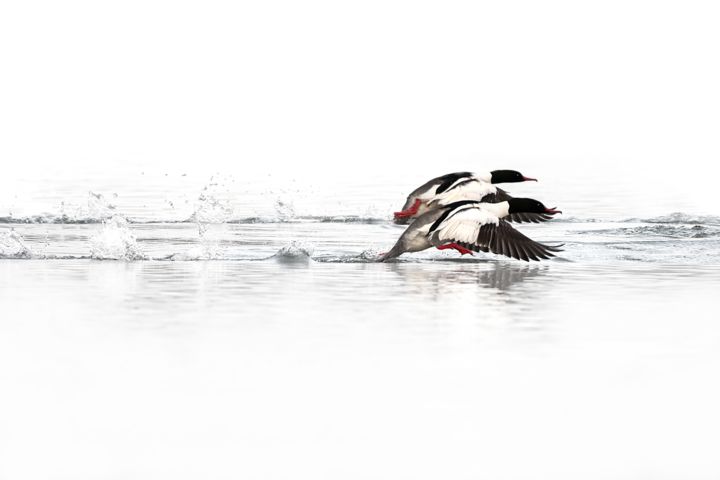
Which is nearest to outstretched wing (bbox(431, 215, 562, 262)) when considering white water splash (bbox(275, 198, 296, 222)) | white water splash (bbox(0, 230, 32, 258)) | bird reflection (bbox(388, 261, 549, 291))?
bird reflection (bbox(388, 261, 549, 291))

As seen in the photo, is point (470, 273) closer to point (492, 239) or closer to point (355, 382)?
point (492, 239)

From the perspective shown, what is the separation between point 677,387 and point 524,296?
11.2 feet

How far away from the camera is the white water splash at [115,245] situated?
38.1 ft

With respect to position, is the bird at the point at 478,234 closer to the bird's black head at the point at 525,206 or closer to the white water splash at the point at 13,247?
the bird's black head at the point at 525,206

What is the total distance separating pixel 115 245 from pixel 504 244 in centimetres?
445

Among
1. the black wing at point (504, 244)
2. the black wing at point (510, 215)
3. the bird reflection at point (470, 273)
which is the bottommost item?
the bird reflection at point (470, 273)

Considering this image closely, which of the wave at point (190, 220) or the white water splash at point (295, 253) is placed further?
the wave at point (190, 220)

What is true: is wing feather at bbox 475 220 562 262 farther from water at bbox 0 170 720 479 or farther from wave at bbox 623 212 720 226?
wave at bbox 623 212 720 226

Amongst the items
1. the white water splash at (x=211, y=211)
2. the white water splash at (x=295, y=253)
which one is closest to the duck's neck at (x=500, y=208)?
the white water splash at (x=295, y=253)

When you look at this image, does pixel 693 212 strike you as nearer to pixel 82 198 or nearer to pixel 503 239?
pixel 503 239

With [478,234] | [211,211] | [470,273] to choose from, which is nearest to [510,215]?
[478,234]

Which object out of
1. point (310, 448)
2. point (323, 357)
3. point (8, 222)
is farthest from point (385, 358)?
point (8, 222)

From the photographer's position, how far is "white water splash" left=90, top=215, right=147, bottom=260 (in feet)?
38.1

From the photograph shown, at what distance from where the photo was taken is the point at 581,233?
16141 mm
